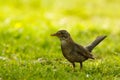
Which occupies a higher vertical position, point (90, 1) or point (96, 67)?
point (90, 1)

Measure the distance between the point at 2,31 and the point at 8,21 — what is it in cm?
195

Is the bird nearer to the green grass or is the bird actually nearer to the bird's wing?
the bird's wing

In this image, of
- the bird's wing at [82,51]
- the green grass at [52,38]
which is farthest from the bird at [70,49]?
the green grass at [52,38]

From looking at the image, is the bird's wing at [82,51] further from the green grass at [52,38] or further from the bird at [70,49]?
the green grass at [52,38]

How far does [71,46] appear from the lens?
974cm

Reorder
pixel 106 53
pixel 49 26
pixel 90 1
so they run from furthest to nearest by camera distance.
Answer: pixel 90 1
pixel 49 26
pixel 106 53

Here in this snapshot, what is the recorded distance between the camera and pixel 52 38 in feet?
48.4

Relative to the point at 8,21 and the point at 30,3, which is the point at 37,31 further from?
the point at 30,3

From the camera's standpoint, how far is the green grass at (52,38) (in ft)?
32.0

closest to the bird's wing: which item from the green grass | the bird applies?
the bird

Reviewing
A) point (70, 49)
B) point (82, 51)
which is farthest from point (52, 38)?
point (70, 49)

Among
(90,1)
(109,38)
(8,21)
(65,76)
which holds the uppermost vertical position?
(90,1)

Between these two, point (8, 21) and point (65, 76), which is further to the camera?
point (8, 21)


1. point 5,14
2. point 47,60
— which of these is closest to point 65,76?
point 47,60
